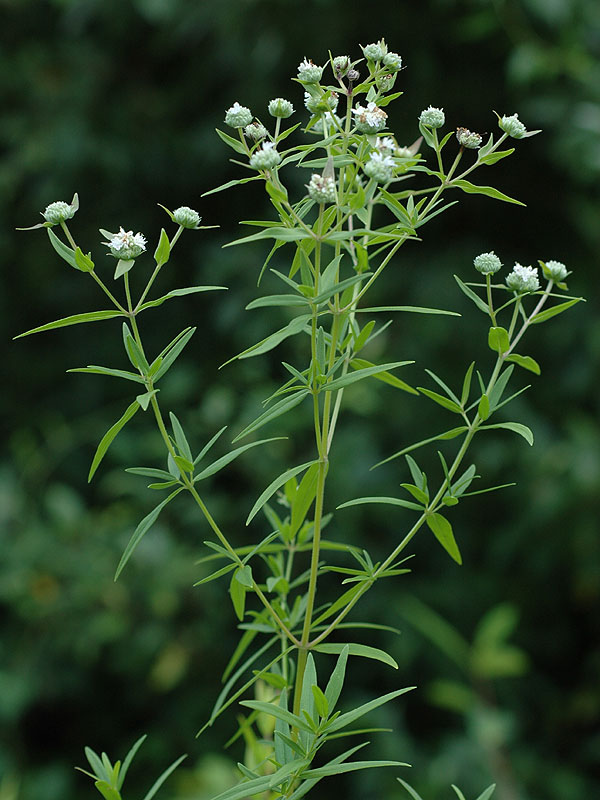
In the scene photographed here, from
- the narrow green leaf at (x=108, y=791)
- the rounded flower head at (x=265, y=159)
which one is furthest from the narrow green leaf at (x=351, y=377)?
the narrow green leaf at (x=108, y=791)

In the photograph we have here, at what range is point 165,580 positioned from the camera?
5.34ft

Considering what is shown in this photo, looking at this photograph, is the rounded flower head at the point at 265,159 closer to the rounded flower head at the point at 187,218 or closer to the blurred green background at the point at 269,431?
the rounded flower head at the point at 187,218

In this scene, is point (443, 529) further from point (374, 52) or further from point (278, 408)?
point (374, 52)

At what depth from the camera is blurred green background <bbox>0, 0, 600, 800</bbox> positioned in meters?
1.65

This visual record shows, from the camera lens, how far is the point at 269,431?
1.71 metres

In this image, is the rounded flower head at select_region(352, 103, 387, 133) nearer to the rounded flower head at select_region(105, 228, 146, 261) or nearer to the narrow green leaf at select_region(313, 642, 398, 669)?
the rounded flower head at select_region(105, 228, 146, 261)

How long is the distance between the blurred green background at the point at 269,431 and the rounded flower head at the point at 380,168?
3.88 ft

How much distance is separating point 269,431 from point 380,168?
4.25 ft

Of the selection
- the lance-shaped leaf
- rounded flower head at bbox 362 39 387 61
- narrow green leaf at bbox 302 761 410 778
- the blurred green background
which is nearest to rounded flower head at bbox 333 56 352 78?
rounded flower head at bbox 362 39 387 61

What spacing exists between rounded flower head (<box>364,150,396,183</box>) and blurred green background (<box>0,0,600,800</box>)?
3.88 ft

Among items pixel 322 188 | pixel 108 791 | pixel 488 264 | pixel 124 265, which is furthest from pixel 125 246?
pixel 108 791

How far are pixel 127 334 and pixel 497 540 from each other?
147 cm

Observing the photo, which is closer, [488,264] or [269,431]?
[488,264]

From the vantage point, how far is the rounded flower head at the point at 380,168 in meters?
0.43
